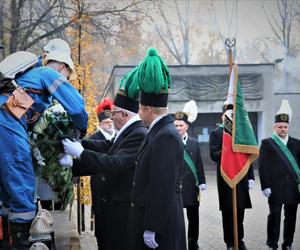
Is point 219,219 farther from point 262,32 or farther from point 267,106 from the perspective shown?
point 262,32

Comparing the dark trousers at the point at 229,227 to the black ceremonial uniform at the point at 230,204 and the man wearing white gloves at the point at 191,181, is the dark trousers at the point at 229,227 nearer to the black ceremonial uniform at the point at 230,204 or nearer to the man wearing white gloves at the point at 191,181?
the black ceremonial uniform at the point at 230,204

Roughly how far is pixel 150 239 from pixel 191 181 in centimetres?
445

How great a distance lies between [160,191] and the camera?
430cm

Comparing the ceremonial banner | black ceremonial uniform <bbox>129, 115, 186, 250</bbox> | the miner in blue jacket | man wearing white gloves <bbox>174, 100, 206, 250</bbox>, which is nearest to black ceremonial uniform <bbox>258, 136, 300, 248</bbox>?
the ceremonial banner

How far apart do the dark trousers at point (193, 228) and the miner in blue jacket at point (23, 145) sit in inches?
171

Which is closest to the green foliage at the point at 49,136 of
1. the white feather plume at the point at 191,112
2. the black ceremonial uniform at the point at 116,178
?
the black ceremonial uniform at the point at 116,178

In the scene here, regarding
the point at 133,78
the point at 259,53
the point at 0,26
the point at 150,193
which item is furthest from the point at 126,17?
the point at 259,53

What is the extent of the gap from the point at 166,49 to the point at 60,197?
3933cm

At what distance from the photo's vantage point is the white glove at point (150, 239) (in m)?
4.27

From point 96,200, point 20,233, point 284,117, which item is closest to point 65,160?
point 20,233

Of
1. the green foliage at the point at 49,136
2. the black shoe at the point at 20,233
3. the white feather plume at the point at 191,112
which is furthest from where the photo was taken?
the white feather plume at the point at 191,112

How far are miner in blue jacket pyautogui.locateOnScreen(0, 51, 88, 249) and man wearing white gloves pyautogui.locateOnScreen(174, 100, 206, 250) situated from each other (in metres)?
Result: 3.98

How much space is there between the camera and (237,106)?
24.8 feet

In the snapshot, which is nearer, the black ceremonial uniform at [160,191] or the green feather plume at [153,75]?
the black ceremonial uniform at [160,191]
